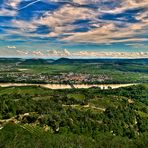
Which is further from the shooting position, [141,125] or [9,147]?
[141,125]

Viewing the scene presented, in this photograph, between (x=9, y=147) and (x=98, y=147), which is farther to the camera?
(x=98, y=147)

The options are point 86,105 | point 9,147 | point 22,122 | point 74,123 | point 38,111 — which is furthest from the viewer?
point 86,105

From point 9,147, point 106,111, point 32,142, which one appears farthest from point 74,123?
point 9,147

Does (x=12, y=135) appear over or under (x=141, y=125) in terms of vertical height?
over

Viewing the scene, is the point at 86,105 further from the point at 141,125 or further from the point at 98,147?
the point at 98,147

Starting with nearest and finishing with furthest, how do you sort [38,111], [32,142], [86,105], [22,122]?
[32,142]
[22,122]
[38,111]
[86,105]

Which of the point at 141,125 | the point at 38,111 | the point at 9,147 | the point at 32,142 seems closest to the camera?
the point at 9,147

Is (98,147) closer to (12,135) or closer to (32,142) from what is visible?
(32,142)

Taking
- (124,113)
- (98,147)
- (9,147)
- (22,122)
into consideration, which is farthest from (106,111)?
(9,147)

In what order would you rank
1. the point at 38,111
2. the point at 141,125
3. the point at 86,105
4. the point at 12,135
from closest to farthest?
the point at 12,135
the point at 38,111
the point at 141,125
the point at 86,105
